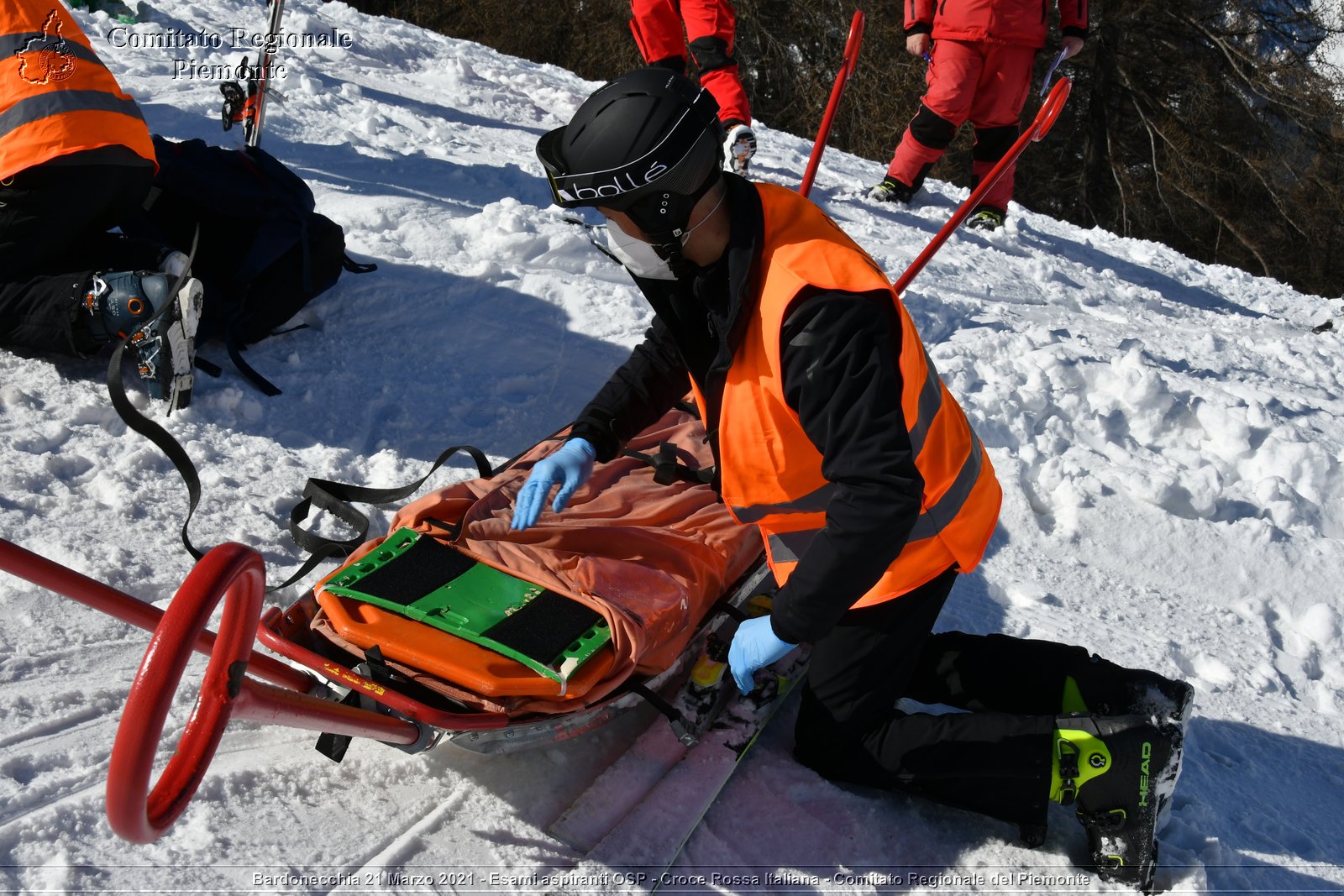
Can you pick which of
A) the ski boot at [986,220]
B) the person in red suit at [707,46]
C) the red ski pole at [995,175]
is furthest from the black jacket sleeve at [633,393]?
the ski boot at [986,220]

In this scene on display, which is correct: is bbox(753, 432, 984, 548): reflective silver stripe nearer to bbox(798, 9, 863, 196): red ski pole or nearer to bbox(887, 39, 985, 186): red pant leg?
bbox(798, 9, 863, 196): red ski pole

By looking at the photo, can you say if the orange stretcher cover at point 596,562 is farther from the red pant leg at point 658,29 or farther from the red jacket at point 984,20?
the red jacket at point 984,20

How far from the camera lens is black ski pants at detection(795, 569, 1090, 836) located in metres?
2.22

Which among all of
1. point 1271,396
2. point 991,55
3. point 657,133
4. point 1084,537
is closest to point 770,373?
point 657,133

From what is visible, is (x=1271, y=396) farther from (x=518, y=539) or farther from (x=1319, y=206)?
(x=1319, y=206)

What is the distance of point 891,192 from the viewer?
22.7 feet

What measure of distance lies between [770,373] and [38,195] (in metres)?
2.58

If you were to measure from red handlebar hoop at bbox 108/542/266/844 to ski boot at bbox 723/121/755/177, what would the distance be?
4628 millimetres

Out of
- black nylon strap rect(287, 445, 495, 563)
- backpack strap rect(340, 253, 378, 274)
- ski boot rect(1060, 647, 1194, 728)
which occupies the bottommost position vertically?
black nylon strap rect(287, 445, 495, 563)

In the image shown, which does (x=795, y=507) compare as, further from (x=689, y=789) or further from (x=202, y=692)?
(x=202, y=692)

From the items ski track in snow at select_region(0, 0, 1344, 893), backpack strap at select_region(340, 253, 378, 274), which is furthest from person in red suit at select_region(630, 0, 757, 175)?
backpack strap at select_region(340, 253, 378, 274)

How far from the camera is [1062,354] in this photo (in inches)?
172

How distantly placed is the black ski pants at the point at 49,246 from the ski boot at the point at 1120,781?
3.03 meters

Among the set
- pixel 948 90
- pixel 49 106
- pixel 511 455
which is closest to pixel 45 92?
pixel 49 106
